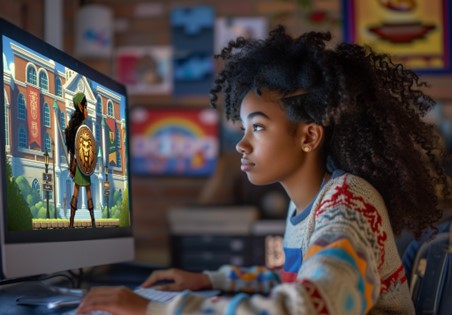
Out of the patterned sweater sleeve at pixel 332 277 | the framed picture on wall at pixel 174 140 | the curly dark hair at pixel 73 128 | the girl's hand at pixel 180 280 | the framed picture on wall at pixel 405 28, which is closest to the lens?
the patterned sweater sleeve at pixel 332 277

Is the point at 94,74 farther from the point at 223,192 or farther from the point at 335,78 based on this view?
the point at 223,192

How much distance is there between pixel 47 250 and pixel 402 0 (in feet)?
9.70

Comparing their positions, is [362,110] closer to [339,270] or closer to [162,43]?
[339,270]

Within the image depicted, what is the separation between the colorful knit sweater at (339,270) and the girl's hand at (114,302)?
0.8 inches

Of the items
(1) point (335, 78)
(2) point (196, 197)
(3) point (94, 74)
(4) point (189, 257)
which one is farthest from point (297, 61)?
(2) point (196, 197)

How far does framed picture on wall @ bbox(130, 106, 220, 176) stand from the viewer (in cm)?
360

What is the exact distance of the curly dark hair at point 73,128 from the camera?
3.37 feet

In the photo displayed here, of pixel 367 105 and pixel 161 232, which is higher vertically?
pixel 367 105

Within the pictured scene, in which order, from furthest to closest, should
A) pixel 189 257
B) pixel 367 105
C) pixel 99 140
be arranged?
pixel 189 257 → pixel 99 140 → pixel 367 105

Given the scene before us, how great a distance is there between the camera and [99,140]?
1.17 metres

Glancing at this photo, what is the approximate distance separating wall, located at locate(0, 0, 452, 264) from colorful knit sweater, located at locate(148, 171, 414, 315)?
2.39 m

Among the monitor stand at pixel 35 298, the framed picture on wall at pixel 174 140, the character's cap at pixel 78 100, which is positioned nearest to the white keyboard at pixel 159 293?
the monitor stand at pixel 35 298

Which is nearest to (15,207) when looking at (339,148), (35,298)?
(35,298)

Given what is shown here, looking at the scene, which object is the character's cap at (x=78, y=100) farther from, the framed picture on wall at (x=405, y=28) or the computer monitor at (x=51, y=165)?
the framed picture on wall at (x=405, y=28)
